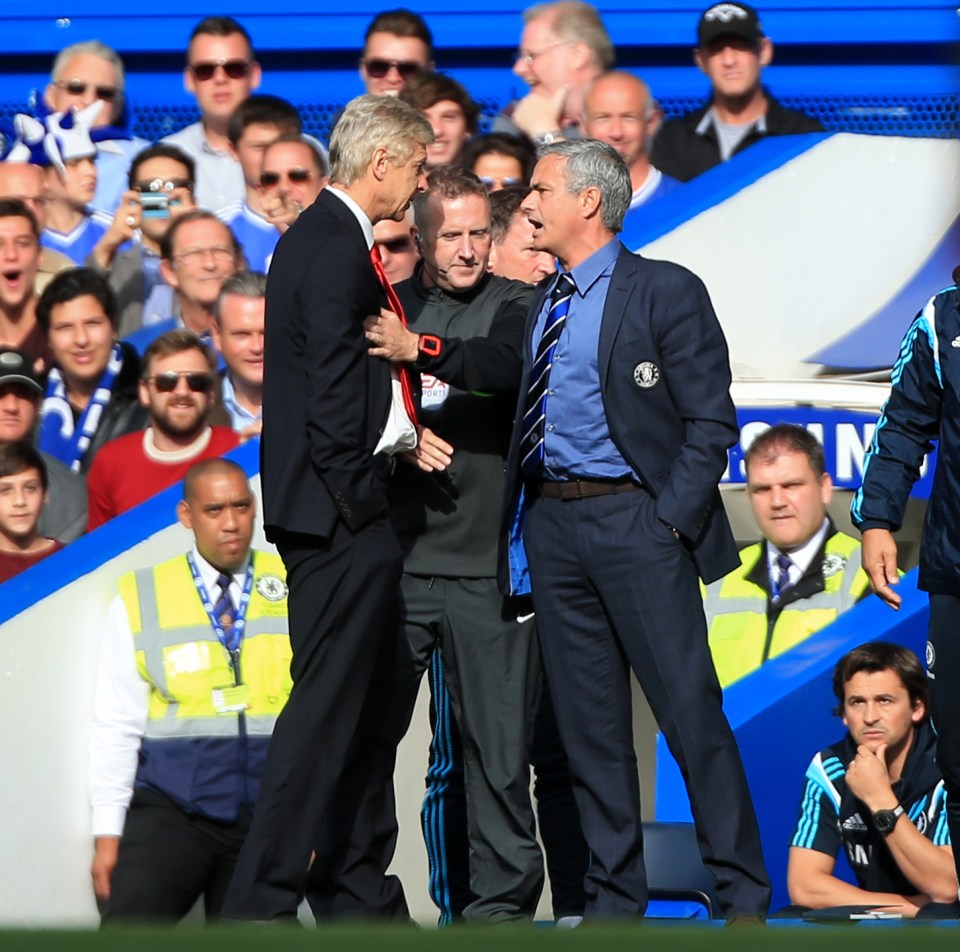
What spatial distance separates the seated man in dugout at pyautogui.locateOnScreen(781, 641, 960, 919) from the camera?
4938 mm

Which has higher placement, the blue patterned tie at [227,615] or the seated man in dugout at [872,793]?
the blue patterned tie at [227,615]

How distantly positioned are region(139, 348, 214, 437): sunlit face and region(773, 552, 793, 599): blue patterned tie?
75.7 inches

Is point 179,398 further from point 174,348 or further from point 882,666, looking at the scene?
point 882,666

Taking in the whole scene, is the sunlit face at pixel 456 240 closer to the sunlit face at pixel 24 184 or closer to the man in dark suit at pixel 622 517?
the man in dark suit at pixel 622 517

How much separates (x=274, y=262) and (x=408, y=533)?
77 cm

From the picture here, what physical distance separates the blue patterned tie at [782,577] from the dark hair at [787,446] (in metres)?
0.29

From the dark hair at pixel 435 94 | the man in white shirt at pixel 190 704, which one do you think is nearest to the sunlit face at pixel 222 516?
the man in white shirt at pixel 190 704

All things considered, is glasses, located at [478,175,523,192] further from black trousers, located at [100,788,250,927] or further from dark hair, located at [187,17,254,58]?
black trousers, located at [100,788,250,927]

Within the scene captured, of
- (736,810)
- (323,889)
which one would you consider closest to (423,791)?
(323,889)

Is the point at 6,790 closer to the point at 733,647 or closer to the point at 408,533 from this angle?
the point at 408,533

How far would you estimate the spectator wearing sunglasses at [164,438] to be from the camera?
6.07 metres

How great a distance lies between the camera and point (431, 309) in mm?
4734

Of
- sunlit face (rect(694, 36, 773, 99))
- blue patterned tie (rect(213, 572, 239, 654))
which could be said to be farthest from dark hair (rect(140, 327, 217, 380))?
sunlit face (rect(694, 36, 773, 99))

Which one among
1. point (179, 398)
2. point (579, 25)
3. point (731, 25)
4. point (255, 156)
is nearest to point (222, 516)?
point (179, 398)
